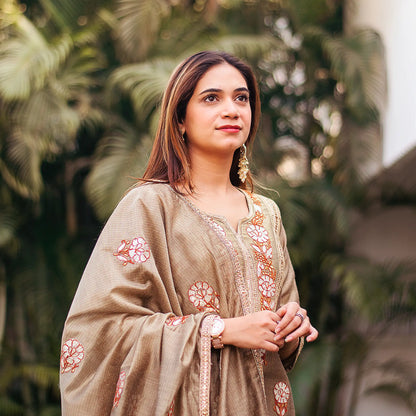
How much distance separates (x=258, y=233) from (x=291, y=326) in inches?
15.0

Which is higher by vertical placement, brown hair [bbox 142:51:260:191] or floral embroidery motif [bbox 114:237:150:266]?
brown hair [bbox 142:51:260:191]

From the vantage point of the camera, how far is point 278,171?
5.63 meters

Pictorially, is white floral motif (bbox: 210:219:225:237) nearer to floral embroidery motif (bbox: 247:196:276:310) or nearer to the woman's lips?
floral embroidery motif (bbox: 247:196:276:310)

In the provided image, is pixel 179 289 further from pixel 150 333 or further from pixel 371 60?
pixel 371 60

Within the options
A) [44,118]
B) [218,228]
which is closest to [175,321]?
[218,228]

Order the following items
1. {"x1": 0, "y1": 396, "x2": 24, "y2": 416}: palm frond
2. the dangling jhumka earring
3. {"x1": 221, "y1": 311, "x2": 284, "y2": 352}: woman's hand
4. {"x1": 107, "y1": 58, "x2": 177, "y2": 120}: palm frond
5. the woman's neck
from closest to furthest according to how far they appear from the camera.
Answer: {"x1": 221, "y1": 311, "x2": 284, "y2": 352}: woman's hand
the woman's neck
the dangling jhumka earring
{"x1": 107, "y1": 58, "x2": 177, "y2": 120}: palm frond
{"x1": 0, "y1": 396, "x2": 24, "y2": 416}: palm frond

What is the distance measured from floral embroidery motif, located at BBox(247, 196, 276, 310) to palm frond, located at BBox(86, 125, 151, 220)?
2.68 meters

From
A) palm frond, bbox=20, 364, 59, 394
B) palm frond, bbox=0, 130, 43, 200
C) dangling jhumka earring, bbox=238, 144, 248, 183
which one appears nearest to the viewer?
dangling jhumka earring, bbox=238, 144, 248, 183

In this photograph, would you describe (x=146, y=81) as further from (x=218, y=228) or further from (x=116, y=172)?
(x=218, y=228)

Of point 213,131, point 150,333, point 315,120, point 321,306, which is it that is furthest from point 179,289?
point 315,120

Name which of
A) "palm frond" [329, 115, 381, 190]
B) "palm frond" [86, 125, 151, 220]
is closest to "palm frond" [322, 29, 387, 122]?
"palm frond" [329, 115, 381, 190]

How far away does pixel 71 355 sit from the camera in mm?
1808

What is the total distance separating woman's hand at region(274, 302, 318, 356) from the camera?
5.73 ft

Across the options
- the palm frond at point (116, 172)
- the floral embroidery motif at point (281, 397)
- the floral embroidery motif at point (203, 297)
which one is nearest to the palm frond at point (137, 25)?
the palm frond at point (116, 172)
